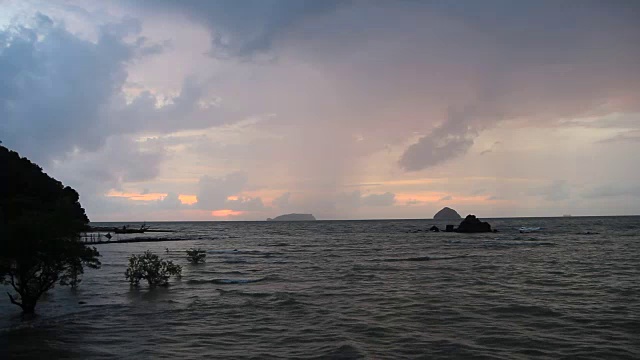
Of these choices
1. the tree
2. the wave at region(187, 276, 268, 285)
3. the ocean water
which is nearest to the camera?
the ocean water

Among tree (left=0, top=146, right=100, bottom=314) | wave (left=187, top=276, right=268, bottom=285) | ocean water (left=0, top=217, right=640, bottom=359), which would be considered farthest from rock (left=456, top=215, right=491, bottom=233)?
tree (left=0, top=146, right=100, bottom=314)

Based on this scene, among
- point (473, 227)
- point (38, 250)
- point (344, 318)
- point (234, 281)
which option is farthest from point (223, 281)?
point (473, 227)

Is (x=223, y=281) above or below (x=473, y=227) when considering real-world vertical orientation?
below

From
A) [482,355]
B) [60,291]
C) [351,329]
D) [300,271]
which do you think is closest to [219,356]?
[351,329]

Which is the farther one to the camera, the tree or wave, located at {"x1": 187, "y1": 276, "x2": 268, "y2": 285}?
wave, located at {"x1": 187, "y1": 276, "x2": 268, "y2": 285}

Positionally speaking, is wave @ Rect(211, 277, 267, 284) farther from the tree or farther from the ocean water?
the tree

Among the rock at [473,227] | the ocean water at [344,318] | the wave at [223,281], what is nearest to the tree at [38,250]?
the ocean water at [344,318]

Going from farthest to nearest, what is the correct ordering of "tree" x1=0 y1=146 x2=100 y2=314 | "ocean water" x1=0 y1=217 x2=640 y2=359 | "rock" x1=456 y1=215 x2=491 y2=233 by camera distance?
"rock" x1=456 y1=215 x2=491 y2=233, "tree" x1=0 y1=146 x2=100 y2=314, "ocean water" x1=0 y1=217 x2=640 y2=359

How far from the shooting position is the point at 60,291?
3016 centimetres

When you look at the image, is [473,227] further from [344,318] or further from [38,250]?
[38,250]

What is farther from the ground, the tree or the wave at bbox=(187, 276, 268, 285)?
the tree

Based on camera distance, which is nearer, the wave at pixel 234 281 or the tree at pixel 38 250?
the tree at pixel 38 250

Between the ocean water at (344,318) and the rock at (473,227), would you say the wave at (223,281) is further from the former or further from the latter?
the rock at (473,227)

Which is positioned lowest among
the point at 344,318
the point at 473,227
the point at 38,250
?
the point at 344,318
